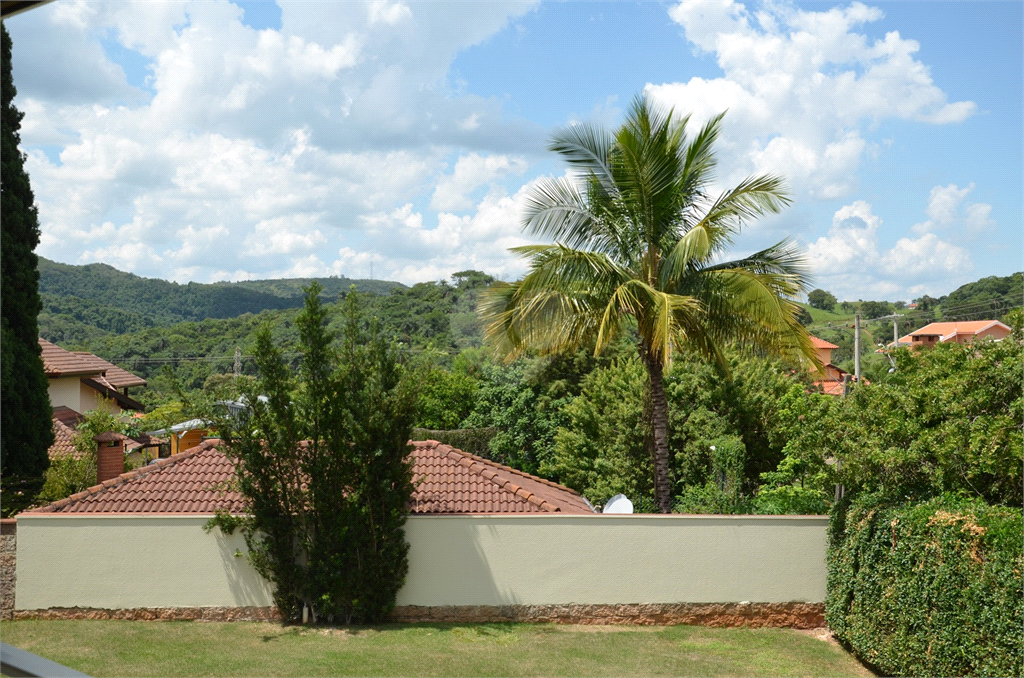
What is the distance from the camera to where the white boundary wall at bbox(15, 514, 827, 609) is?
36.7 ft

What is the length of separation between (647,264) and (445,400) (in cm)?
1845

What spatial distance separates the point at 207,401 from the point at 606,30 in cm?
738

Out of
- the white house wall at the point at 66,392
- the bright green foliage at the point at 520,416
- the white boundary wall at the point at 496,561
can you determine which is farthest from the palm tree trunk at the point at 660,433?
the white house wall at the point at 66,392

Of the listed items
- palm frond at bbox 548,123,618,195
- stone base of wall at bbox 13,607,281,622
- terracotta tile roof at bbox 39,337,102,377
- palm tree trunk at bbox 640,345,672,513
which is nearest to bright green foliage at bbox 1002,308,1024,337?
palm tree trunk at bbox 640,345,672,513

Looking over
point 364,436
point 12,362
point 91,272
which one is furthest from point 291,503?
point 91,272

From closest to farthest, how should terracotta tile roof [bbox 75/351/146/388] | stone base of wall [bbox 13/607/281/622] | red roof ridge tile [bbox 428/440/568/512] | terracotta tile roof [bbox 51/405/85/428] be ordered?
stone base of wall [bbox 13/607/281/622]
red roof ridge tile [bbox 428/440/568/512]
terracotta tile roof [bbox 51/405/85/428]
terracotta tile roof [bbox 75/351/146/388]

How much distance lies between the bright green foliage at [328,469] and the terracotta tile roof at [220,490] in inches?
26.0

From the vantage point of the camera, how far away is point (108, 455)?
1889 centimetres

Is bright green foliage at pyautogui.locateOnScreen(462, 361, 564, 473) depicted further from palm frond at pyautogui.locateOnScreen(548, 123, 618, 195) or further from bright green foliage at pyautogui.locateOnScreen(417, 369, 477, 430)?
palm frond at pyautogui.locateOnScreen(548, 123, 618, 195)

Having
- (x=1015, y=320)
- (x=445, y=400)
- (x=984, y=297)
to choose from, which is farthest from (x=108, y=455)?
(x=984, y=297)

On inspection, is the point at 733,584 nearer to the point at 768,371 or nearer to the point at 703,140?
the point at 703,140

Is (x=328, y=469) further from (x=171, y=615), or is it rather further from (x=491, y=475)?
(x=171, y=615)

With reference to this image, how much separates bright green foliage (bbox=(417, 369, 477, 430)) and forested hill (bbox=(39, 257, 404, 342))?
16.3 feet

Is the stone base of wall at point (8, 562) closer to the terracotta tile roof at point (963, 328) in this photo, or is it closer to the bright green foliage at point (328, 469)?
the bright green foliage at point (328, 469)
